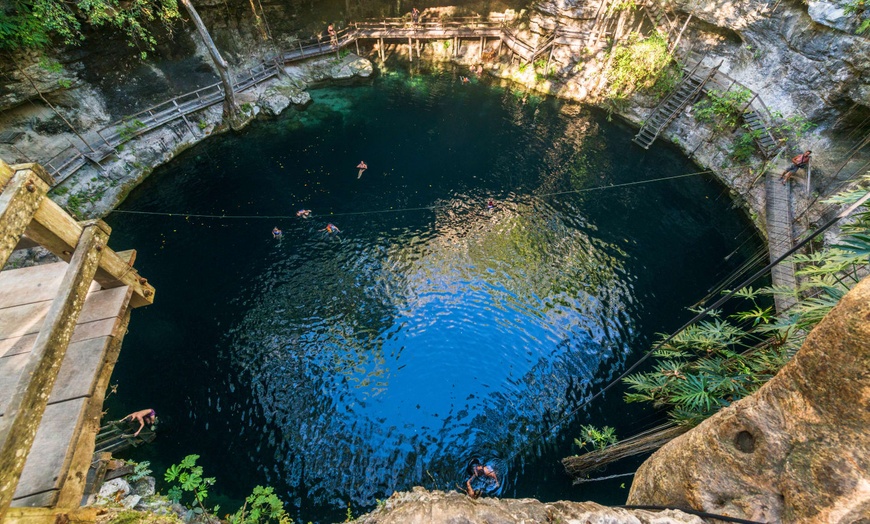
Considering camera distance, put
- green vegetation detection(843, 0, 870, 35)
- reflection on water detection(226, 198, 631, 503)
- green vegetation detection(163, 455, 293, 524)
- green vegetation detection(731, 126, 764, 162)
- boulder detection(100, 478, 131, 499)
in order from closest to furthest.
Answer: green vegetation detection(163, 455, 293, 524)
boulder detection(100, 478, 131, 499)
reflection on water detection(226, 198, 631, 503)
green vegetation detection(843, 0, 870, 35)
green vegetation detection(731, 126, 764, 162)

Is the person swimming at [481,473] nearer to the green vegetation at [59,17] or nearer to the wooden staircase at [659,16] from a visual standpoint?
the green vegetation at [59,17]

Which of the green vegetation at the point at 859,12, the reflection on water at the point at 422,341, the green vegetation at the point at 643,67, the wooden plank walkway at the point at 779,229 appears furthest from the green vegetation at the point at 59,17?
the green vegetation at the point at 859,12

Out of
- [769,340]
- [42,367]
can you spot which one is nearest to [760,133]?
[769,340]

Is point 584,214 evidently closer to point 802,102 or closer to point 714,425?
point 802,102

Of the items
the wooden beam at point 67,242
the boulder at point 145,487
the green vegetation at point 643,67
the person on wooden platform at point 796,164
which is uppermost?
the green vegetation at point 643,67

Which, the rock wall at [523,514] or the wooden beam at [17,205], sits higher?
the wooden beam at [17,205]

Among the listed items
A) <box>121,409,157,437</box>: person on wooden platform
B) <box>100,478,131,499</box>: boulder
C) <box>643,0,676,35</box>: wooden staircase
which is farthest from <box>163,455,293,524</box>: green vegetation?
<box>643,0,676,35</box>: wooden staircase

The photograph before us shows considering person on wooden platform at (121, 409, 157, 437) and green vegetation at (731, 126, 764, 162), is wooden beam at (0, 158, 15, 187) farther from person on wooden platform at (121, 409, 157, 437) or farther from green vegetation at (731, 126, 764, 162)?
green vegetation at (731, 126, 764, 162)
